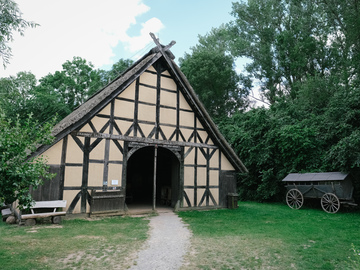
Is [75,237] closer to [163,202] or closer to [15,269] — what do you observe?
[15,269]

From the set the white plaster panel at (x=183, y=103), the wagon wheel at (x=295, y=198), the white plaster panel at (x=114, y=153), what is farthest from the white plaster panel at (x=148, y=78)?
the wagon wheel at (x=295, y=198)

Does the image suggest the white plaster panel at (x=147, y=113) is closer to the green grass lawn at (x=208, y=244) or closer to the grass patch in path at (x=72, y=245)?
the green grass lawn at (x=208, y=244)

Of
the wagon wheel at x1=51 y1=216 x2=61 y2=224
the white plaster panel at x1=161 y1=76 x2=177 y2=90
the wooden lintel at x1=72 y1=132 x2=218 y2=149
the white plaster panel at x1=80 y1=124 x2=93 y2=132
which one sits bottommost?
the wagon wheel at x1=51 y1=216 x2=61 y2=224

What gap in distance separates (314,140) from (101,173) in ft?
33.2

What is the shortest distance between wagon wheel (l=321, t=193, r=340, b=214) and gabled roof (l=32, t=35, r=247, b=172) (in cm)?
345

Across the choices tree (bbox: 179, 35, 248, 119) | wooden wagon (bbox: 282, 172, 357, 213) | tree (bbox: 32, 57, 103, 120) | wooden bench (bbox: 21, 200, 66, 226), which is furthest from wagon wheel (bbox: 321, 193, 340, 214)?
tree (bbox: 32, 57, 103, 120)

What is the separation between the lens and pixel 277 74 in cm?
Result: 2327

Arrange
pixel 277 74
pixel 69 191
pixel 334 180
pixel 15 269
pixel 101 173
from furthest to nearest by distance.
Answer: pixel 277 74, pixel 334 180, pixel 101 173, pixel 69 191, pixel 15 269

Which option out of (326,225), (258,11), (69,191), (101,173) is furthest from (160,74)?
(258,11)

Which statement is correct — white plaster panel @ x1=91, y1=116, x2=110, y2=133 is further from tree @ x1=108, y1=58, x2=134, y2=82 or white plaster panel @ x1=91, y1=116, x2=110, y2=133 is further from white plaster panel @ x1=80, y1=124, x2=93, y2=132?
tree @ x1=108, y1=58, x2=134, y2=82

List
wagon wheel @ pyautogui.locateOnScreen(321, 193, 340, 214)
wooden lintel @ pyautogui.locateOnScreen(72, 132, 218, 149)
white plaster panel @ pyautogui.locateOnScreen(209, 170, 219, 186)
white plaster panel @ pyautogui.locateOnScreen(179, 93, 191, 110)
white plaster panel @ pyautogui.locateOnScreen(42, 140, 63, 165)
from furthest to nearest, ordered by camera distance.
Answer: white plaster panel @ pyautogui.locateOnScreen(209, 170, 219, 186), white plaster panel @ pyautogui.locateOnScreen(179, 93, 191, 110), wagon wheel @ pyautogui.locateOnScreen(321, 193, 340, 214), wooden lintel @ pyautogui.locateOnScreen(72, 132, 218, 149), white plaster panel @ pyautogui.locateOnScreen(42, 140, 63, 165)

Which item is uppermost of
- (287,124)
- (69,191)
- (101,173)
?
(287,124)

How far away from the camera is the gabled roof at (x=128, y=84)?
8742 millimetres

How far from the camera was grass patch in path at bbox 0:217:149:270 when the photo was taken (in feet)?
14.9
